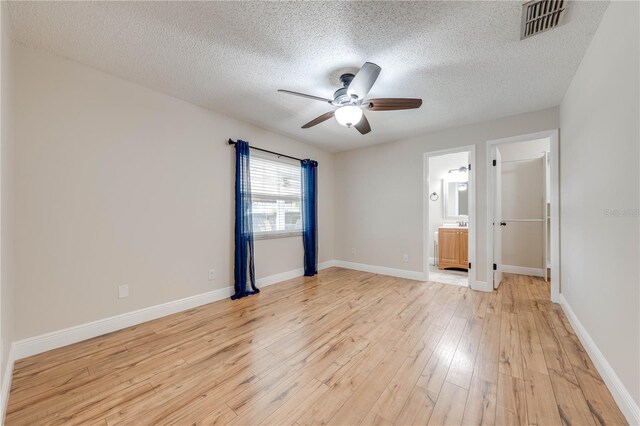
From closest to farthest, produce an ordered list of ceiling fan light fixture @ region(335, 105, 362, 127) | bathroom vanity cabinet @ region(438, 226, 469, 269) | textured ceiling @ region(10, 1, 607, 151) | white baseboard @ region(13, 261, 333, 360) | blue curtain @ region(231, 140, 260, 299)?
1. textured ceiling @ region(10, 1, 607, 151)
2. white baseboard @ region(13, 261, 333, 360)
3. ceiling fan light fixture @ region(335, 105, 362, 127)
4. blue curtain @ region(231, 140, 260, 299)
5. bathroom vanity cabinet @ region(438, 226, 469, 269)

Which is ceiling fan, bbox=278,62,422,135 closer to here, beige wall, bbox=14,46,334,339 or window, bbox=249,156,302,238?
beige wall, bbox=14,46,334,339

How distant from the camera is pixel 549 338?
2.13 meters

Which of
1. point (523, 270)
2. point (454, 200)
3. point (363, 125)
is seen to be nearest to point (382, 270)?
point (454, 200)

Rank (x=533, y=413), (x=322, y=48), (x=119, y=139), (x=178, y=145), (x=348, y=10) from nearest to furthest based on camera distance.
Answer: (x=533, y=413)
(x=348, y=10)
(x=322, y=48)
(x=119, y=139)
(x=178, y=145)

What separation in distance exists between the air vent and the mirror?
377 centimetres

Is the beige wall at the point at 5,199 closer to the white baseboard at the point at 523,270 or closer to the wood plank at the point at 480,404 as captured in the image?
the wood plank at the point at 480,404

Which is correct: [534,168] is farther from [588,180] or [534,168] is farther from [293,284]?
[293,284]

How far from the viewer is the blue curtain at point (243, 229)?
3217 millimetres

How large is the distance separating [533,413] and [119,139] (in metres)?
3.68

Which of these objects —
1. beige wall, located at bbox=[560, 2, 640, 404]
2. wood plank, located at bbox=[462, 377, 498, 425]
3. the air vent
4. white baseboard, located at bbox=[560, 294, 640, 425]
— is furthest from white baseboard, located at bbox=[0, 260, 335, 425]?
the air vent

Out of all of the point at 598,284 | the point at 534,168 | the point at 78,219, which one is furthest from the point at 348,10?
the point at 534,168

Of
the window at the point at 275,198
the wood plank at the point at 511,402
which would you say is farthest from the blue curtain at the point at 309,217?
the wood plank at the point at 511,402

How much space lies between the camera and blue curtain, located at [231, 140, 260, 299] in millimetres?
3217

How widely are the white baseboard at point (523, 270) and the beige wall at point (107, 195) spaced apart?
473 centimetres
